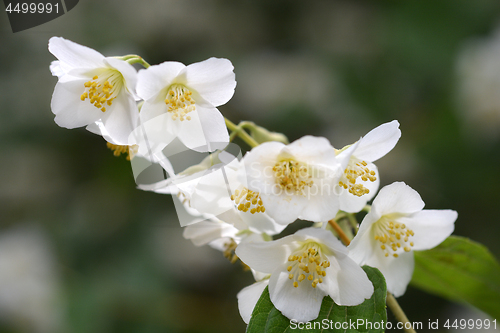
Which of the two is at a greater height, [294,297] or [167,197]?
[294,297]

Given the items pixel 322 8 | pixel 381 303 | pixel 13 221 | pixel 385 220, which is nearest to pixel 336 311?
pixel 381 303

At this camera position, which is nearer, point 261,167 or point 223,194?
point 261,167

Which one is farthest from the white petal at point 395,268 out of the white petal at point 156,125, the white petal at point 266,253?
the white petal at point 156,125

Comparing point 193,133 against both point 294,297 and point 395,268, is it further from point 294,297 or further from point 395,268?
point 395,268

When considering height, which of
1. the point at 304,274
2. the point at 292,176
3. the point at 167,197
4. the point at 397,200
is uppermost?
the point at 292,176

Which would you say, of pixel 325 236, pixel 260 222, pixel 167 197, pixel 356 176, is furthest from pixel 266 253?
pixel 167 197

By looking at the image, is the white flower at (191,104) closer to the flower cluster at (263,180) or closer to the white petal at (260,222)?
the flower cluster at (263,180)

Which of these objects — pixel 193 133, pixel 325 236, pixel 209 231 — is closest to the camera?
pixel 325 236
